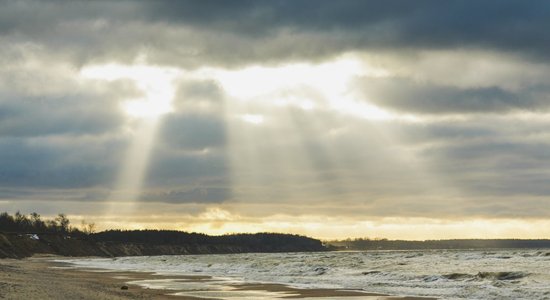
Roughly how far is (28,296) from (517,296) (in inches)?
1179

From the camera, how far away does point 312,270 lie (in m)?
78.3

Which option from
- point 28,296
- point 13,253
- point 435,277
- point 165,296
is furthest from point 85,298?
point 13,253

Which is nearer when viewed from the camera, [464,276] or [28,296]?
[28,296]

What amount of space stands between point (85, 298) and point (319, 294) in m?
17.2

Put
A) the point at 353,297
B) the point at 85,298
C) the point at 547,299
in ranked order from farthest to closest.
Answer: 1. the point at 353,297
2. the point at 547,299
3. the point at 85,298

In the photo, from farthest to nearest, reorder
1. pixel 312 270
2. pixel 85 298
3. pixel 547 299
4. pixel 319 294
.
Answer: pixel 312 270 < pixel 319 294 < pixel 547 299 < pixel 85 298

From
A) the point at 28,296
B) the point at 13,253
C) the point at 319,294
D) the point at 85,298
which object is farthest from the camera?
the point at 13,253

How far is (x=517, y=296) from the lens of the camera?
1658 inches

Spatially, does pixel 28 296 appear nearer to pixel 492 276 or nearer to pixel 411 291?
pixel 411 291

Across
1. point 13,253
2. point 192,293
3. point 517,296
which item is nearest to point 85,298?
point 192,293

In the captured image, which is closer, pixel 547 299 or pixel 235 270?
pixel 547 299

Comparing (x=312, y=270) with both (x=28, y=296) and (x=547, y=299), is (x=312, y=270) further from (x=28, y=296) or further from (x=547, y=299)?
(x=28, y=296)

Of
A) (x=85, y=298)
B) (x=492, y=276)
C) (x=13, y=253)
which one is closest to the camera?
(x=85, y=298)

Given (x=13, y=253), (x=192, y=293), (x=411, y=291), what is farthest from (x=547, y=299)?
(x=13, y=253)
